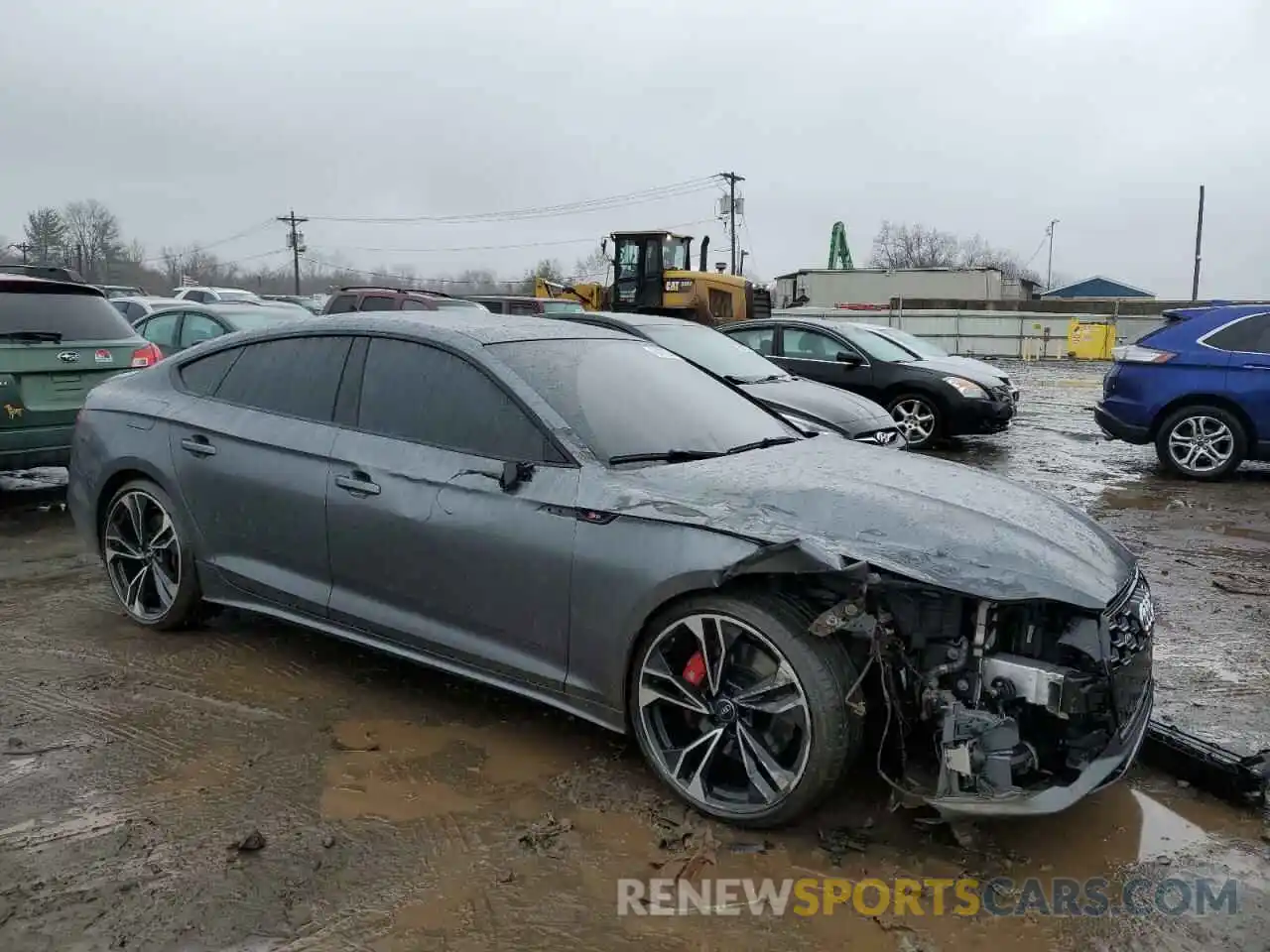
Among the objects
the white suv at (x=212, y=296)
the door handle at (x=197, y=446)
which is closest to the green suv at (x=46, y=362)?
the door handle at (x=197, y=446)

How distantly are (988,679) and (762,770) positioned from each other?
0.72 m

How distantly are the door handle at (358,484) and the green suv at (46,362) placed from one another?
3.78 m

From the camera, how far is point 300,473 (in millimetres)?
3949

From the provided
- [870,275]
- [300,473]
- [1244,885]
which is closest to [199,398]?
[300,473]

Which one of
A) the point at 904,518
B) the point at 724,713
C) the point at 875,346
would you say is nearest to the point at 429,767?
the point at 724,713

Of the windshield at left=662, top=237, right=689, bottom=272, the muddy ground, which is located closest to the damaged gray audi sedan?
the muddy ground

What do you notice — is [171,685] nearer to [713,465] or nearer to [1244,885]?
[713,465]

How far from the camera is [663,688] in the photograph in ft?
10.3

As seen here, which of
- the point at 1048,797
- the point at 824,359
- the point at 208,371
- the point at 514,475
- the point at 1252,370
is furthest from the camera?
the point at 824,359

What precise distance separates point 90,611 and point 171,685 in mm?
1230

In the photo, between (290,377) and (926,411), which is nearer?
(290,377)

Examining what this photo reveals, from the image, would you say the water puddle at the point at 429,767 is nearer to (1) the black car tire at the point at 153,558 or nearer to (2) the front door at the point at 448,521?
(2) the front door at the point at 448,521

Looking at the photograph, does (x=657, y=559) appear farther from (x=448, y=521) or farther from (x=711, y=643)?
(x=448, y=521)

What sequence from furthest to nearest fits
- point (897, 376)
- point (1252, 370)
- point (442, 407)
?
point (897, 376)
point (1252, 370)
point (442, 407)
